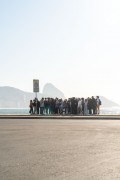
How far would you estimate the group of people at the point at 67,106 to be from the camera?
4984 centimetres

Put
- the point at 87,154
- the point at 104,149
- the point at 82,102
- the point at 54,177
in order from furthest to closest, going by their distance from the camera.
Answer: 1. the point at 82,102
2. the point at 104,149
3. the point at 87,154
4. the point at 54,177

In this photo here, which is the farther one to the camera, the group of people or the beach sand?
the group of people

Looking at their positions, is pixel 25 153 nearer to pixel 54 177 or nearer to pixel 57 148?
pixel 57 148

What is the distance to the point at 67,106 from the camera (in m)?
51.0

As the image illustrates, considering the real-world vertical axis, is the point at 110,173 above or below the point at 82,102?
below

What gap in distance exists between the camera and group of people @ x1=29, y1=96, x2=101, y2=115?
164 feet

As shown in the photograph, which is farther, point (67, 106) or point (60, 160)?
point (67, 106)

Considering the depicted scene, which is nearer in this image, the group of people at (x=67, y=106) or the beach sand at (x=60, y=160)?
the beach sand at (x=60, y=160)

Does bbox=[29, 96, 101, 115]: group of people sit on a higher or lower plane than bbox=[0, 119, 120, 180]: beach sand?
higher

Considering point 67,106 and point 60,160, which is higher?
point 67,106

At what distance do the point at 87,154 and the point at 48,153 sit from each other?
3.39ft

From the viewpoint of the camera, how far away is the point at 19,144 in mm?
16266

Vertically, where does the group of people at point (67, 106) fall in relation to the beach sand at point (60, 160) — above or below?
above

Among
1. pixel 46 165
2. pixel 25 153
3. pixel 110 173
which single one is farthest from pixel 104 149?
pixel 110 173
